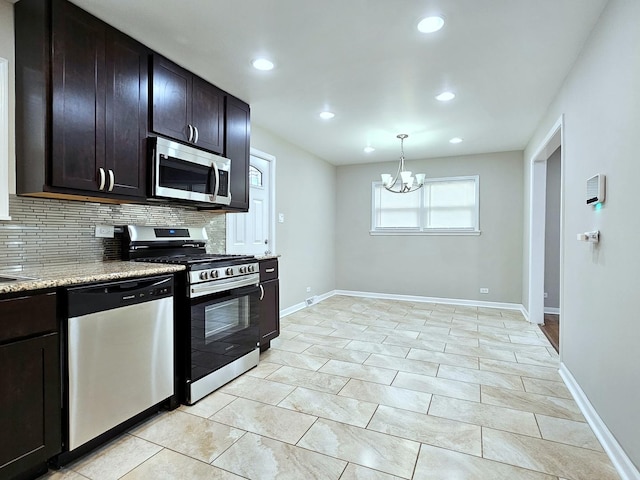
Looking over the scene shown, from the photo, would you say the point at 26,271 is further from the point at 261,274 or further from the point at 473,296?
the point at 473,296

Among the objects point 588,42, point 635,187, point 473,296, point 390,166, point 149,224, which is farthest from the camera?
point 390,166

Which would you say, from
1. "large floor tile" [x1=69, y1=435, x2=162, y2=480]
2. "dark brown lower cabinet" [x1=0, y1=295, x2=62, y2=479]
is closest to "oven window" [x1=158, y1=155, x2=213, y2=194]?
"dark brown lower cabinet" [x1=0, y1=295, x2=62, y2=479]

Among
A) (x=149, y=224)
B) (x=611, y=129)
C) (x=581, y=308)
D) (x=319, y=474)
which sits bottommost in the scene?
(x=319, y=474)

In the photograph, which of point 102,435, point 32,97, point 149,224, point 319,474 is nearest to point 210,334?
point 102,435

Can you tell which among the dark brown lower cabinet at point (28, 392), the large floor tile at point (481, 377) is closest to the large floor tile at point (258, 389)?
the dark brown lower cabinet at point (28, 392)

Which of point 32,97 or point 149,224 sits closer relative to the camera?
point 32,97

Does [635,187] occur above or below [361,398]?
above

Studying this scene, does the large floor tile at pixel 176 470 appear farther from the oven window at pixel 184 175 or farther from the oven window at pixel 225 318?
the oven window at pixel 184 175

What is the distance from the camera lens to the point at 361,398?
2572mm

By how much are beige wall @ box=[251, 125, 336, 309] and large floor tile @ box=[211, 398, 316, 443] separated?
8.32 feet

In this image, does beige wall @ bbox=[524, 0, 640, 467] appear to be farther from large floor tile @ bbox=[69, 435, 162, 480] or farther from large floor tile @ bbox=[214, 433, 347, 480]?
large floor tile @ bbox=[69, 435, 162, 480]

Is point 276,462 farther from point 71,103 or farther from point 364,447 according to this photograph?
point 71,103

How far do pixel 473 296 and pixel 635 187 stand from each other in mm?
4519

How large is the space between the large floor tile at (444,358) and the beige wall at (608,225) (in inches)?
30.6
